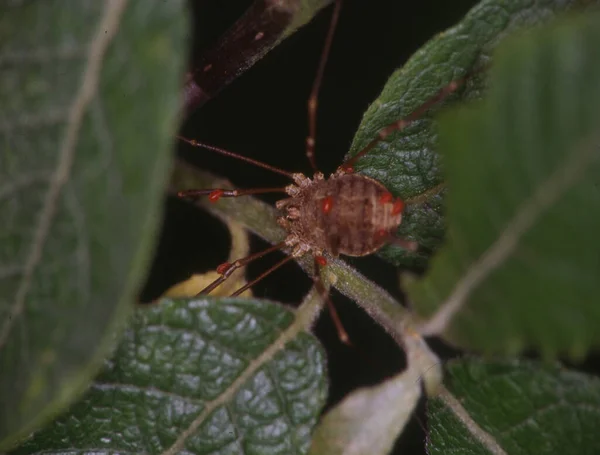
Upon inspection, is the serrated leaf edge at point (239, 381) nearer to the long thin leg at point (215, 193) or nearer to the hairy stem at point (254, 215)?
the hairy stem at point (254, 215)

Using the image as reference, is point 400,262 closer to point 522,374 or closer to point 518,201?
point 522,374

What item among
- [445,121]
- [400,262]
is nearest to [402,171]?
[400,262]

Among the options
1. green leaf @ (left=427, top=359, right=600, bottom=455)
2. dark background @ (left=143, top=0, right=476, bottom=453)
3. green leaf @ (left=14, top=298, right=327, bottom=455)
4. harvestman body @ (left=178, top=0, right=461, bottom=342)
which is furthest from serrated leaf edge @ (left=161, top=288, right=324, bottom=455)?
dark background @ (left=143, top=0, right=476, bottom=453)

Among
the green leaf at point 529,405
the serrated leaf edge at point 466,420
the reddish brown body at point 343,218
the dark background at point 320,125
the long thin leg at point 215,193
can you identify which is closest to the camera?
the green leaf at point 529,405

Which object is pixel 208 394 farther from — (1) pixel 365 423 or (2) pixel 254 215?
(2) pixel 254 215

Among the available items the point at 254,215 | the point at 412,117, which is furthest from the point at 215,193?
the point at 412,117

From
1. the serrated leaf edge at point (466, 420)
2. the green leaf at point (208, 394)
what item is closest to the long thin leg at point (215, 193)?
the green leaf at point (208, 394)
